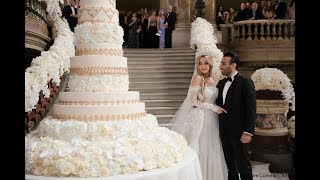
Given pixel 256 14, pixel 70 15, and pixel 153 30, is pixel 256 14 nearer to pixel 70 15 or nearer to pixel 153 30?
pixel 153 30

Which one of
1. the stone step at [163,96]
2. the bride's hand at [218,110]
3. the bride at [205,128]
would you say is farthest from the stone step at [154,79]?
the bride's hand at [218,110]

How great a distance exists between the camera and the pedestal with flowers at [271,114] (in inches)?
281

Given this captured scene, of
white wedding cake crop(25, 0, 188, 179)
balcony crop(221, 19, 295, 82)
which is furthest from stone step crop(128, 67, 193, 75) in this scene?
white wedding cake crop(25, 0, 188, 179)

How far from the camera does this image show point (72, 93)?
3.54m

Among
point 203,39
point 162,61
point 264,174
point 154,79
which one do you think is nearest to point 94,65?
point 264,174

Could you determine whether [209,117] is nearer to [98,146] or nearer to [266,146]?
[98,146]

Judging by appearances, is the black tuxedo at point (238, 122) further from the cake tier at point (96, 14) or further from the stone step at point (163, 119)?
the stone step at point (163, 119)

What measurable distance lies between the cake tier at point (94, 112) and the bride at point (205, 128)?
143cm

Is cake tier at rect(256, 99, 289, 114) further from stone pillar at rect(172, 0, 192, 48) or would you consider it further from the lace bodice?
stone pillar at rect(172, 0, 192, 48)

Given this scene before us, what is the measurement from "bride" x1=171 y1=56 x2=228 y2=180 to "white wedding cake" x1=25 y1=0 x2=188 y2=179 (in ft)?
3.06
